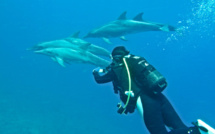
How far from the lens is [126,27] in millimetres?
13227

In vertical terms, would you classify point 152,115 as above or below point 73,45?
below

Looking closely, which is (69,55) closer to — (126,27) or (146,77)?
(126,27)

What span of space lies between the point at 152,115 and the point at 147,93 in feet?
1.38

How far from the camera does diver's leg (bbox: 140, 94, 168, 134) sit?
4508 mm

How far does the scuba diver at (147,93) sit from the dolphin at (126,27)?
26.3 ft

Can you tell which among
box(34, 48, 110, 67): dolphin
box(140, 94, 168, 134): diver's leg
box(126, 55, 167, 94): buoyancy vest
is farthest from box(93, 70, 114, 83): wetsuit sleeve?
box(34, 48, 110, 67): dolphin

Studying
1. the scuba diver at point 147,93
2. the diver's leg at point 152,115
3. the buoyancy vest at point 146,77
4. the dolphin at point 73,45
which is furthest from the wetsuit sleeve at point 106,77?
the dolphin at point 73,45

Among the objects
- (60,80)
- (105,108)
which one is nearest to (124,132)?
(105,108)

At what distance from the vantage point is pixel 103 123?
23484mm

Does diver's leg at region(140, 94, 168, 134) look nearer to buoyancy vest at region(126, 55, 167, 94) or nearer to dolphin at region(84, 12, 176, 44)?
buoyancy vest at region(126, 55, 167, 94)

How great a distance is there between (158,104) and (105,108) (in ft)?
77.1

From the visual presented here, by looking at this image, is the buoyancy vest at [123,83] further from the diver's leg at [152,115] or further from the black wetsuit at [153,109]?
the diver's leg at [152,115]

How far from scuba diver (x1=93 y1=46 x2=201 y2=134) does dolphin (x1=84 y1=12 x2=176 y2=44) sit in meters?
8.02

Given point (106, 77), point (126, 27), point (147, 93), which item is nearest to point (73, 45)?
point (126, 27)
